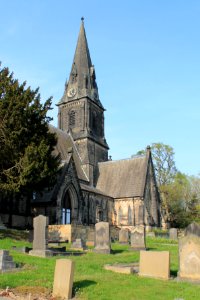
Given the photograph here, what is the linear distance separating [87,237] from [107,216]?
54.2 feet

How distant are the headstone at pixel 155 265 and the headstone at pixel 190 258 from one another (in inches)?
16.7

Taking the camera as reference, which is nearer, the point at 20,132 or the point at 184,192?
the point at 20,132

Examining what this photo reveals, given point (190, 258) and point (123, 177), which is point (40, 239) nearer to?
point (190, 258)

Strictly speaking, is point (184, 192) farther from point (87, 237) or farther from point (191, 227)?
point (191, 227)

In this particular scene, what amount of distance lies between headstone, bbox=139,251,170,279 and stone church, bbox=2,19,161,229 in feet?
76.2

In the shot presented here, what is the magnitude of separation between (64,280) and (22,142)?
52.5 ft

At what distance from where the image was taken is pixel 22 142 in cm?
2355

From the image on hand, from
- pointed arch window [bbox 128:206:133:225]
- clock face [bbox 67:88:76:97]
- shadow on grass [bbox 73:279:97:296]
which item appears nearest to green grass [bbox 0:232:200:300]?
shadow on grass [bbox 73:279:97:296]

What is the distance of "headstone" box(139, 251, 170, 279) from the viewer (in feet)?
35.3

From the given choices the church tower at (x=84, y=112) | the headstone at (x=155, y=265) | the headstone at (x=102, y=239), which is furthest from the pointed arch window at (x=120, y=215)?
the headstone at (x=155, y=265)

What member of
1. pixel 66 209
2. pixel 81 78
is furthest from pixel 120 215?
pixel 81 78

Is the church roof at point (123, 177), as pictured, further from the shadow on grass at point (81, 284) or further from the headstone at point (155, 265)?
the shadow on grass at point (81, 284)

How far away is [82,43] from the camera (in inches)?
2073

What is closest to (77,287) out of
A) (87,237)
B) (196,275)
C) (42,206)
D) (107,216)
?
(196,275)
